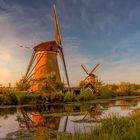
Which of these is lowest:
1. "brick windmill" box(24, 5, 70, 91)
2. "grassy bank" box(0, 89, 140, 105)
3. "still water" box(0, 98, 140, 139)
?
"still water" box(0, 98, 140, 139)

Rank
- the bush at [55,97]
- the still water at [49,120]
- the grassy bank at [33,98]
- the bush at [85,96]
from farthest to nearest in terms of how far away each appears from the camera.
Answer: the bush at [85,96] < the bush at [55,97] < the grassy bank at [33,98] < the still water at [49,120]

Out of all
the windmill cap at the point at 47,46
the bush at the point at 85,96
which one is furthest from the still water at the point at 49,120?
the windmill cap at the point at 47,46

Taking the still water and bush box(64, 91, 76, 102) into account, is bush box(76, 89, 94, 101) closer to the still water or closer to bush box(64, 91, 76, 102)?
bush box(64, 91, 76, 102)

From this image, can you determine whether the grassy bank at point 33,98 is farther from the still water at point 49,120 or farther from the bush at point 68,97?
the still water at point 49,120

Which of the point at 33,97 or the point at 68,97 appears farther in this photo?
the point at 68,97

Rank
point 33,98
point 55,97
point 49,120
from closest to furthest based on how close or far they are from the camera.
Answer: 1. point 49,120
2. point 33,98
3. point 55,97

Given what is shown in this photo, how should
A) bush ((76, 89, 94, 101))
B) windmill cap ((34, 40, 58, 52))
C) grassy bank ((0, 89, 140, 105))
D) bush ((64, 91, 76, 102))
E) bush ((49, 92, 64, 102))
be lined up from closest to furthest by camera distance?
1. grassy bank ((0, 89, 140, 105))
2. bush ((49, 92, 64, 102))
3. bush ((64, 91, 76, 102))
4. bush ((76, 89, 94, 101))
5. windmill cap ((34, 40, 58, 52))

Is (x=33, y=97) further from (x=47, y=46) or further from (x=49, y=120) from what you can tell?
(x=49, y=120)

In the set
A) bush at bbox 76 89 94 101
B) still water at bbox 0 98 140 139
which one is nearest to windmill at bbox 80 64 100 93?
bush at bbox 76 89 94 101

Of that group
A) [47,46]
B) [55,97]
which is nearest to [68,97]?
[55,97]

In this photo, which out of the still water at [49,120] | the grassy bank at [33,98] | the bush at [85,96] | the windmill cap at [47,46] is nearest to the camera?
the still water at [49,120]

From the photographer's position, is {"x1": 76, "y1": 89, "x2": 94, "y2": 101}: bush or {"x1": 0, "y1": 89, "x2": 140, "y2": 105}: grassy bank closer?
{"x1": 0, "y1": 89, "x2": 140, "y2": 105}: grassy bank

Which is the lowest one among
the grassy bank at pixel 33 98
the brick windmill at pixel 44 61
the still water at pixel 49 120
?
the still water at pixel 49 120

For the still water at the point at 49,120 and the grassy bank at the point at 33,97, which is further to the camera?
the grassy bank at the point at 33,97
